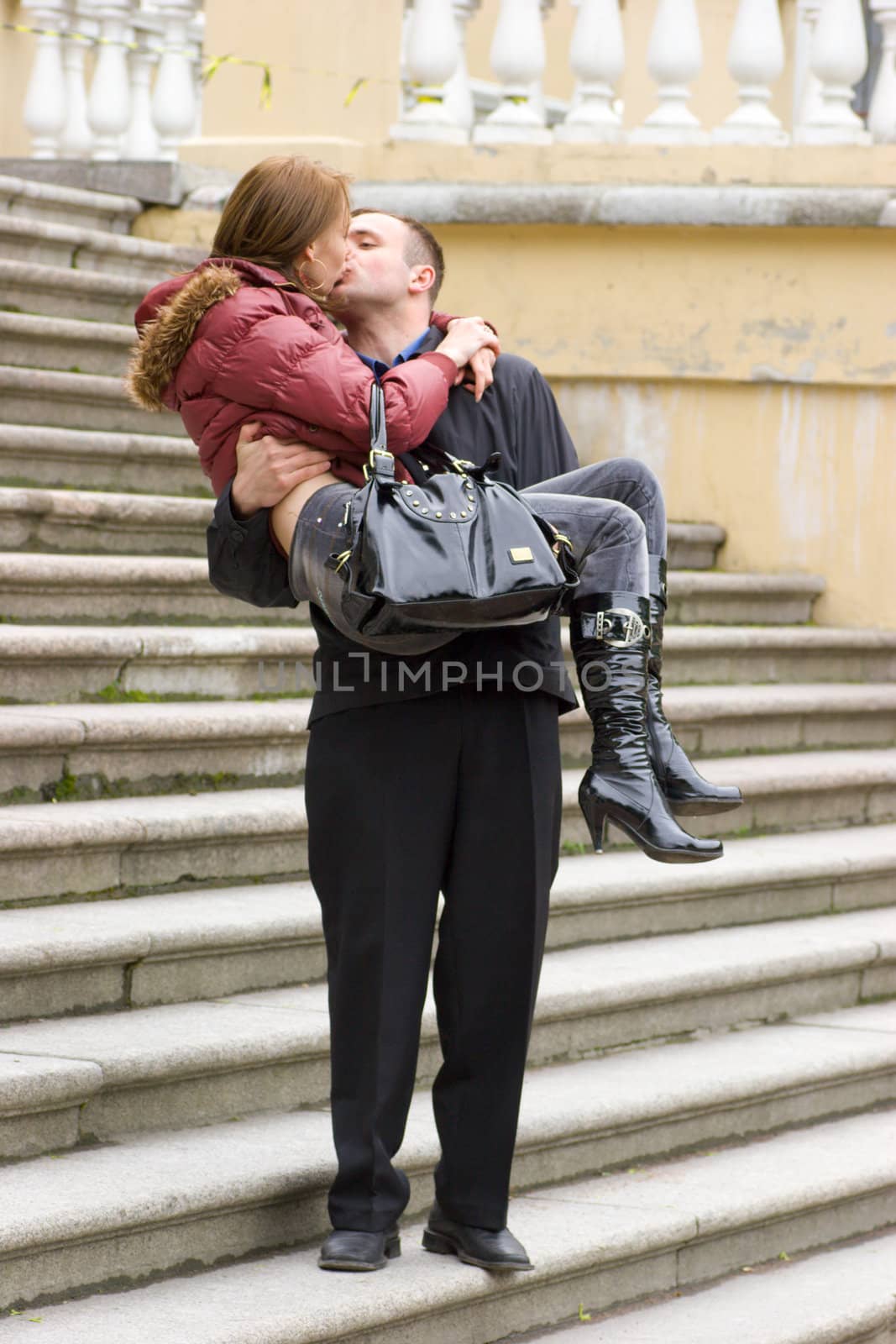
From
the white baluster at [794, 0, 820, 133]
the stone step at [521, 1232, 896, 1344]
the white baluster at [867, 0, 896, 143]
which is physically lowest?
the stone step at [521, 1232, 896, 1344]

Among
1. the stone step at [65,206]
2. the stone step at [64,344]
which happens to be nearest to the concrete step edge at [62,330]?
the stone step at [64,344]

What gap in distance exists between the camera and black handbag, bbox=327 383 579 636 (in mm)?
2756

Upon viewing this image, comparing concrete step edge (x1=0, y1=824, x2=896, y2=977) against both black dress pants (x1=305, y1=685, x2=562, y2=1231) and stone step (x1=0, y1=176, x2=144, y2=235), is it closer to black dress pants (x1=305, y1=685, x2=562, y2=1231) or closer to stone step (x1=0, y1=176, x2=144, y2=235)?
black dress pants (x1=305, y1=685, x2=562, y2=1231)

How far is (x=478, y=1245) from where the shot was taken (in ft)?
10.4

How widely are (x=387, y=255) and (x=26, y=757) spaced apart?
1.66m

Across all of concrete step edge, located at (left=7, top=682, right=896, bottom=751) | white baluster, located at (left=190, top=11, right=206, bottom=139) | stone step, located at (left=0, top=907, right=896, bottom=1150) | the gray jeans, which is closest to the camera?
the gray jeans

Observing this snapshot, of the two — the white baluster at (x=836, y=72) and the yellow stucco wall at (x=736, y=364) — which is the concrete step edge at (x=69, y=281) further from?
the white baluster at (x=836, y=72)

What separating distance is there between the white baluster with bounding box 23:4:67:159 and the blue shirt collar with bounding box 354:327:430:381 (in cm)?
483

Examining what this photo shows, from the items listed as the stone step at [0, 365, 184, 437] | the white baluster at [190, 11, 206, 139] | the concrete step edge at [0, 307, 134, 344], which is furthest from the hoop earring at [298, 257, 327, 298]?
the white baluster at [190, 11, 206, 139]

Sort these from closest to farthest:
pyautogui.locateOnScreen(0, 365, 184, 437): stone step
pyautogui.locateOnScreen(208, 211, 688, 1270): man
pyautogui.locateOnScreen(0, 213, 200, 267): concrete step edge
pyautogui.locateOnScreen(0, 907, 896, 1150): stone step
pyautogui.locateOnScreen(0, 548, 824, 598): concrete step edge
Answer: pyautogui.locateOnScreen(208, 211, 688, 1270): man, pyautogui.locateOnScreen(0, 907, 896, 1150): stone step, pyautogui.locateOnScreen(0, 548, 824, 598): concrete step edge, pyautogui.locateOnScreen(0, 365, 184, 437): stone step, pyautogui.locateOnScreen(0, 213, 200, 267): concrete step edge

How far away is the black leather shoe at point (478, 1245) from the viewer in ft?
10.4

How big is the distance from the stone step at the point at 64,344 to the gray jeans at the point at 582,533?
10.3ft

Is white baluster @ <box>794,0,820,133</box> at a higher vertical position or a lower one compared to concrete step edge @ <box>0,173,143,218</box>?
higher

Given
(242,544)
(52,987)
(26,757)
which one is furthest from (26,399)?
(242,544)
